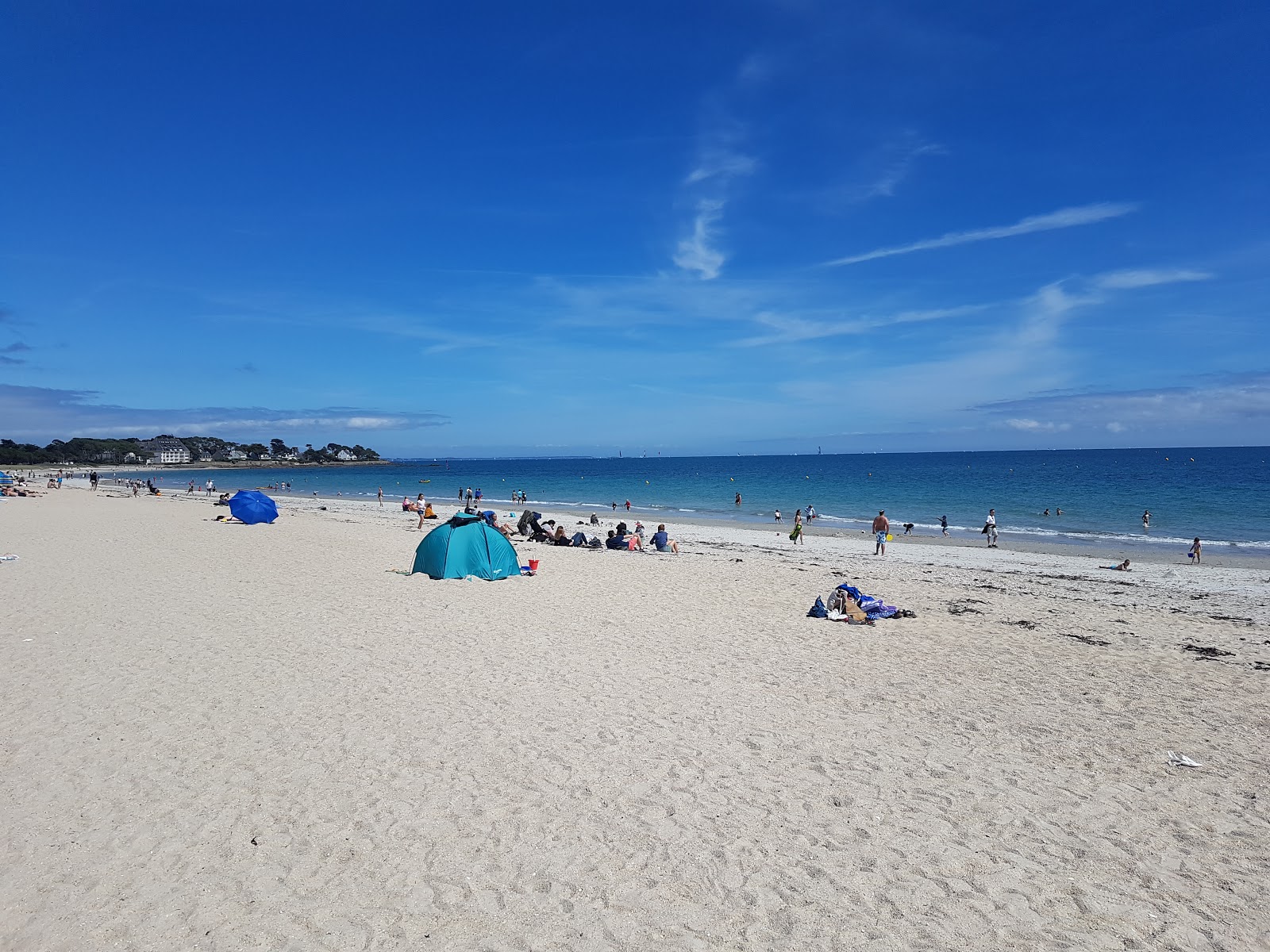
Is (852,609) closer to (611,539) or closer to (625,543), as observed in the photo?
(625,543)

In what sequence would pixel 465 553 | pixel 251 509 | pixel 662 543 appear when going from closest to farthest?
pixel 465 553
pixel 662 543
pixel 251 509

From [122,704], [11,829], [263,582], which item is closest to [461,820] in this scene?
[11,829]

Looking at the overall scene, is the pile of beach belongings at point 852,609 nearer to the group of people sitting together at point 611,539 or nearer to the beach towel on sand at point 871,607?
the beach towel on sand at point 871,607

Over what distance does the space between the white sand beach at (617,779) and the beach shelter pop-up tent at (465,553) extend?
95.1 inches

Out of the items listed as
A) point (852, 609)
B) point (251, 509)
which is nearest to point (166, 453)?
point (251, 509)

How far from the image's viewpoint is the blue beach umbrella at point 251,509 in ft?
91.0

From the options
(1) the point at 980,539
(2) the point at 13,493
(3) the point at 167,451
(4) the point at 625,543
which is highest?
(3) the point at 167,451

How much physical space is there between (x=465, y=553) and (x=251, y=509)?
17.2 m

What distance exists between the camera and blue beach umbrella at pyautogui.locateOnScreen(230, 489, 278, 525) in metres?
27.8

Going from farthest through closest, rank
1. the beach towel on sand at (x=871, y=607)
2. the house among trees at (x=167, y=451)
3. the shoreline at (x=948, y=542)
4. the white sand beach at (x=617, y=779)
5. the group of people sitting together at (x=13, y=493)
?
the house among trees at (x=167, y=451) → the group of people sitting together at (x=13, y=493) → the shoreline at (x=948, y=542) → the beach towel on sand at (x=871, y=607) → the white sand beach at (x=617, y=779)

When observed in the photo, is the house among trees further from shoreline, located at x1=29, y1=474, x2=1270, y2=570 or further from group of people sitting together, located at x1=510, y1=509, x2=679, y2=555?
group of people sitting together, located at x1=510, y1=509, x2=679, y2=555

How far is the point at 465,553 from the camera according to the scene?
15.1 metres

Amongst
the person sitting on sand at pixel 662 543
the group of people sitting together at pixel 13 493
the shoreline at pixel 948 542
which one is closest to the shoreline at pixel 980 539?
the shoreline at pixel 948 542

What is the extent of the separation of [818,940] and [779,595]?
10501mm
